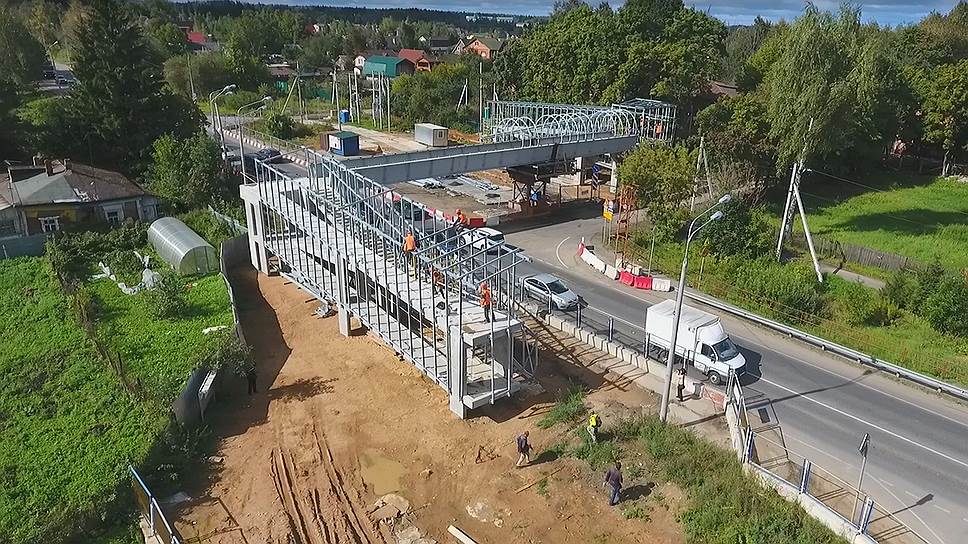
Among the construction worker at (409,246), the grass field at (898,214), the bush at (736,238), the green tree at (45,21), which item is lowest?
the grass field at (898,214)

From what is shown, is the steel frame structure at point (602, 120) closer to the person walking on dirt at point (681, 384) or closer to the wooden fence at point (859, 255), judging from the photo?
the wooden fence at point (859, 255)

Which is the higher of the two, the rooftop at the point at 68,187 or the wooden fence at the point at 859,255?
the rooftop at the point at 68,187

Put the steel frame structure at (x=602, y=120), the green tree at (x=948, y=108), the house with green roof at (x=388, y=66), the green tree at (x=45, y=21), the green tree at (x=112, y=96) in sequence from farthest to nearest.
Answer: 1. the house with green roof at (x=388, y=66)
2. the green tree at (x=45, y=21)
3. the green tree at (x=948, y=108)
4. the steel frame structure at (x=602, y=120)
5. the green tree at (x=112, y=96)

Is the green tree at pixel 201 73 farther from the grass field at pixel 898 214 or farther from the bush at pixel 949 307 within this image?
the bush at pixel 949 307

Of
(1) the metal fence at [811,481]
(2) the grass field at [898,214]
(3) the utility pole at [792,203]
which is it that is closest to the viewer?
(1) the metal fence at [811,481]

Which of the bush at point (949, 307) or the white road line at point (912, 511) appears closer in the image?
the white road line at point (912, 511)

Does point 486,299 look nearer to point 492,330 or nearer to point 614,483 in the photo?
point 492,330

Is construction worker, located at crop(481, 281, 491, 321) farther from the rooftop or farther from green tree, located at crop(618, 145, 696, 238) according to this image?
the rooftop

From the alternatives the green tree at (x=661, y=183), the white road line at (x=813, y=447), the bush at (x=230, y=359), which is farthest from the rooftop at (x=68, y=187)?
the white road line at (x=813, y=447)
